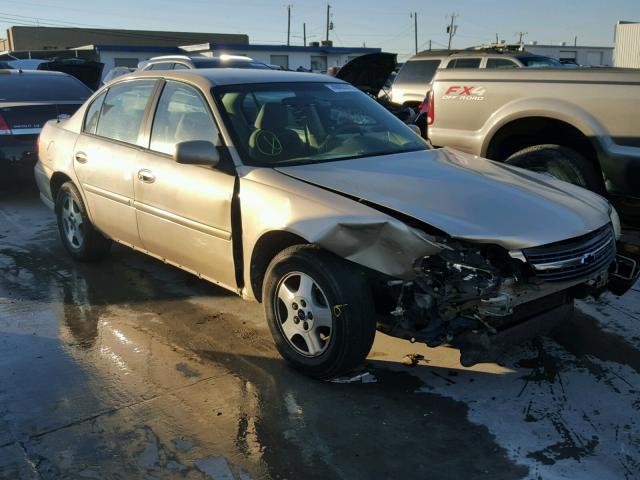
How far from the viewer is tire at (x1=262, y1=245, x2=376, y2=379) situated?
323 cm

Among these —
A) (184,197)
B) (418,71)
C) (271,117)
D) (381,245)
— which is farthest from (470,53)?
(381,245)

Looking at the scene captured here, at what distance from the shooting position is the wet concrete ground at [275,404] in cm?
285

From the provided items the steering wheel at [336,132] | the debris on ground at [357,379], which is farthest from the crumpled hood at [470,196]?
the debris on ground at [357,379]

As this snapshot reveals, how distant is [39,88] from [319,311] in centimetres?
732

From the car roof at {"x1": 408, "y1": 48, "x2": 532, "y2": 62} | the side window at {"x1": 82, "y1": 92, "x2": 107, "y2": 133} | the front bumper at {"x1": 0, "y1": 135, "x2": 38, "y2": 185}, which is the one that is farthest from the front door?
the car roof at {"x1": 408, "y1": 48, "x2": 532, "y2": 62}

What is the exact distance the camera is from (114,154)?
15.9 ft

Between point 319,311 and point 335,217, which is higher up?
point 335,217

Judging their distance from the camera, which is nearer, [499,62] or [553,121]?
[553,121]

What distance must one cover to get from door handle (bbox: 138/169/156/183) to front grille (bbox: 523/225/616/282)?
2.62m

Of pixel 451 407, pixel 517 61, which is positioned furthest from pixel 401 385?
pixel 517 61

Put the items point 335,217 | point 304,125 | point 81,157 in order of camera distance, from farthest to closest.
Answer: point 81,157, point 304,125, point 335,217

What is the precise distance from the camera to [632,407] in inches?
128

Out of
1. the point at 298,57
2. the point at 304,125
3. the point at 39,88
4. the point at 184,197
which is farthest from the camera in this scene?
the point at 298,57

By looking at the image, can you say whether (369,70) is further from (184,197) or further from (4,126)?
(184,197)
